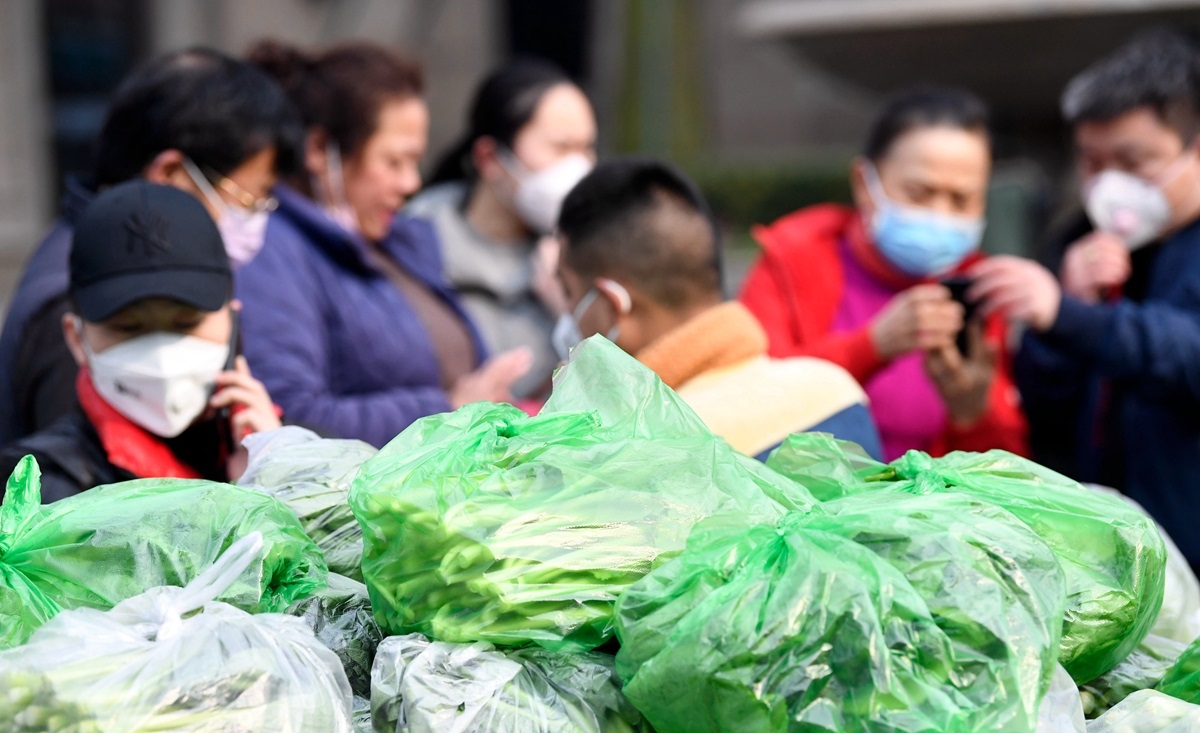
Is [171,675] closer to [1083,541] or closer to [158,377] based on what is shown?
[158,377]

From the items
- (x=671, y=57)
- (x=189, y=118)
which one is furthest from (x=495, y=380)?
(x=671, y=57)

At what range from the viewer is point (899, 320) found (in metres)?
3.69

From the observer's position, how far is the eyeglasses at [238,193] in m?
3.16

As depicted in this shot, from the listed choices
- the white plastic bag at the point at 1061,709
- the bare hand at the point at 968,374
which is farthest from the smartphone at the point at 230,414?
the bare hand at the point at 968,374

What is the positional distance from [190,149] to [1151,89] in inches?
104

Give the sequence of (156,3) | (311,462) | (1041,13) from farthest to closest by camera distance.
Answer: (156,3) → (1041,13) → (311,462)

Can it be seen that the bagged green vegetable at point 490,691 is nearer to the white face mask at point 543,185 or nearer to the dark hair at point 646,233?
the dark hair at point 646,233

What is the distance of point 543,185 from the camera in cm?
429

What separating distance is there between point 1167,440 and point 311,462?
2.57 meters

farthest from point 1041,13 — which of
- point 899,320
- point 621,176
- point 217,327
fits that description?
point 217,327

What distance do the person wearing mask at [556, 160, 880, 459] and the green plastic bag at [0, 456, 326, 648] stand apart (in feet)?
3.50

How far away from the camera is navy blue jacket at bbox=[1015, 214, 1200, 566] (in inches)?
140

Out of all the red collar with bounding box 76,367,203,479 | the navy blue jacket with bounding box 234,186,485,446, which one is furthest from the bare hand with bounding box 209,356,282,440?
the navy blue jacket with bounding box 234,186,485,446

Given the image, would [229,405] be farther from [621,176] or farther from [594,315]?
[621,176]
